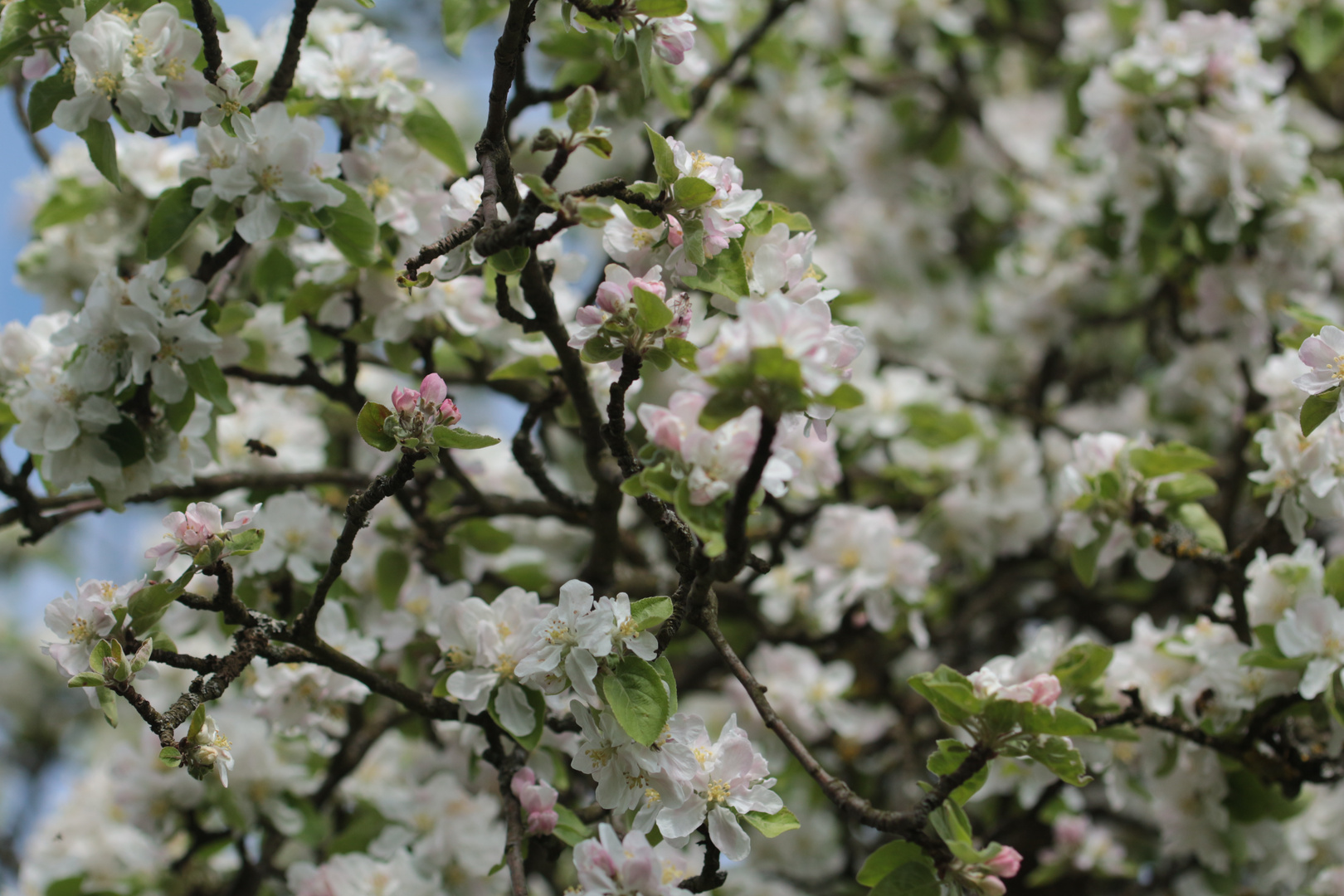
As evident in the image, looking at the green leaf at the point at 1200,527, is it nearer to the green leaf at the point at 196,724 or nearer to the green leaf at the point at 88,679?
the green leaf at the point at 196,724

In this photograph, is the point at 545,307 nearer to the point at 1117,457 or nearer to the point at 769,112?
the point at 1117,457

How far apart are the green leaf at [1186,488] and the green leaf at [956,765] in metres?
0.71

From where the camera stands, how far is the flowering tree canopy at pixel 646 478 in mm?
1373

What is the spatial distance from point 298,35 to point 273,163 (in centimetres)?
23

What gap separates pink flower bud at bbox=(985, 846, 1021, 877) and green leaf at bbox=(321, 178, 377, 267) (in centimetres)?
131

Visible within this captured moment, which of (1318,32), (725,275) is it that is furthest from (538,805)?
(1318,32)

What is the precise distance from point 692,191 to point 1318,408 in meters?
0.95

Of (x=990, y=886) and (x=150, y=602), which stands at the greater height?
(x=150, y=602)

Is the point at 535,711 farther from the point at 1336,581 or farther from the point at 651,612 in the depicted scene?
the point at 1336,581

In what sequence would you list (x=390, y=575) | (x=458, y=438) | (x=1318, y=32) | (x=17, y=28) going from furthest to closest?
(x=1318, y=32), (x=390, y=575), (x=17, y=28), (x=458, y=438)

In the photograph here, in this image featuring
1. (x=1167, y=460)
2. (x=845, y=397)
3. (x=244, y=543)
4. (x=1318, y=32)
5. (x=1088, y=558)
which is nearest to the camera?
(x=845, y=397)

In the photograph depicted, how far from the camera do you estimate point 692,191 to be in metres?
1.36

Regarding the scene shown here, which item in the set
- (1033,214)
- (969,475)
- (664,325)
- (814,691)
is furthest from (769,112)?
(664,325)

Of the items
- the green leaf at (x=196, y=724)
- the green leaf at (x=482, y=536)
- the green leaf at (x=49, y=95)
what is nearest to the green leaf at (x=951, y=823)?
the green leaf at (x=196, y=724)
